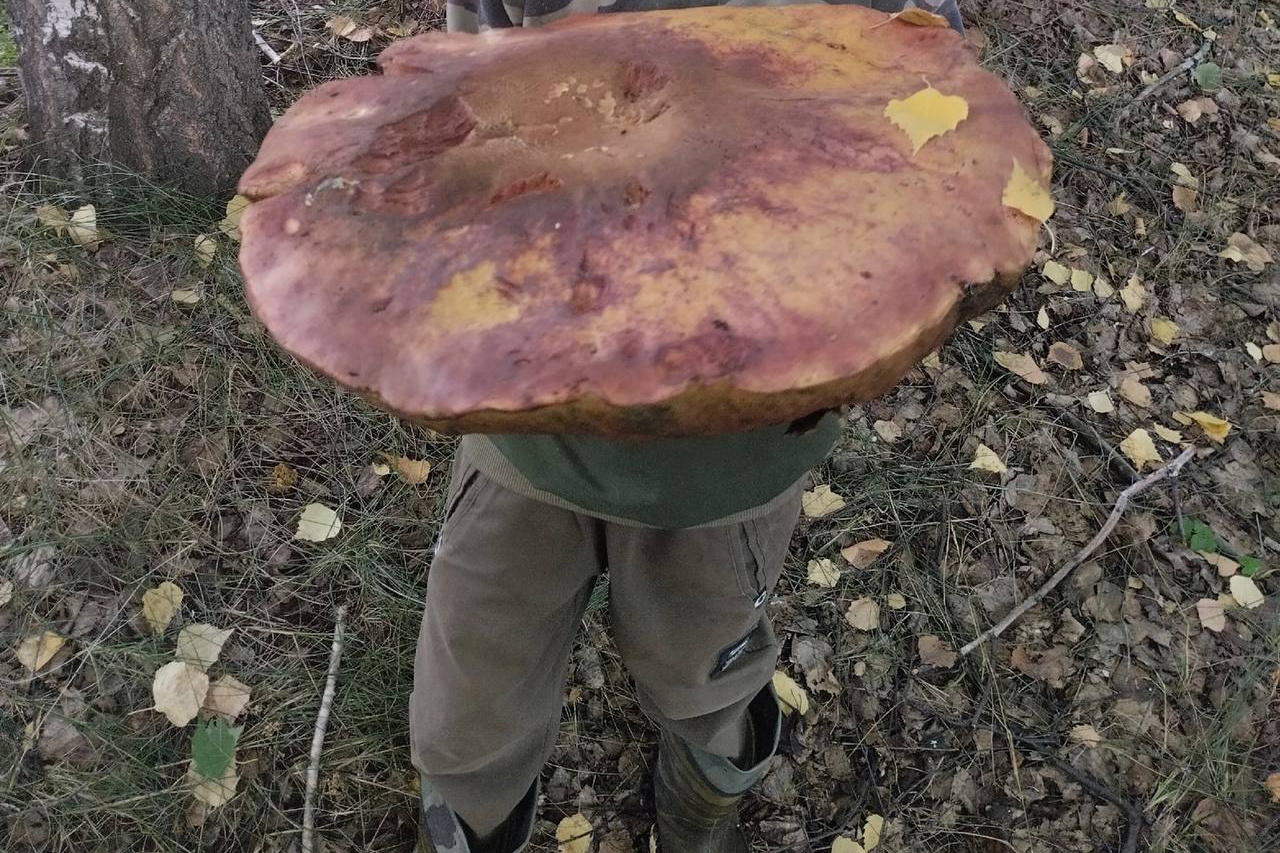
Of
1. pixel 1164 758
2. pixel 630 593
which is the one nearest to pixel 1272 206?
pixel 1164 758

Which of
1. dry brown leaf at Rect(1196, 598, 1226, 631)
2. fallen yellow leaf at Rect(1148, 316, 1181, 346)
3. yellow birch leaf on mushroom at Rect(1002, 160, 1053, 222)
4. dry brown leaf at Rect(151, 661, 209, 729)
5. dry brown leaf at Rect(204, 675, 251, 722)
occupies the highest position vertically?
yellow birch leaf on mushroom at Rect(1002, 160, 1053, 222)

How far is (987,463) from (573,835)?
53.1 inches

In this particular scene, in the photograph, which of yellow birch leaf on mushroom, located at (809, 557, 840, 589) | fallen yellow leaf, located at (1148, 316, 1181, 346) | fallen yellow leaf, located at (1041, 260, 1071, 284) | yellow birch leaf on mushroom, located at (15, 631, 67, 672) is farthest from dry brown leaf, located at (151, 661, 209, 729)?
fallen yellow leaf, located at (1148, 316, 1181, 346)

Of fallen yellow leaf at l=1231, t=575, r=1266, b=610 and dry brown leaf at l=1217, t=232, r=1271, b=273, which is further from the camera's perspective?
dry brown leaf at l=1217, t=232, r=1271, b=273

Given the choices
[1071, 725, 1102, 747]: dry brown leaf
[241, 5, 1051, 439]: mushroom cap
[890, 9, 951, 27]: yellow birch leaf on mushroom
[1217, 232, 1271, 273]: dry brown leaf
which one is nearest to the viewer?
[241, 5, 1051, 439]: mushroom cap

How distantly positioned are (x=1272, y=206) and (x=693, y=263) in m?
3.19

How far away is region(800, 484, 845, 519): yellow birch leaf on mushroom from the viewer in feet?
7.06

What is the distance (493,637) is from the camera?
1321 millimetres

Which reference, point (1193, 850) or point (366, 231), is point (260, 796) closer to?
point (366, 231)

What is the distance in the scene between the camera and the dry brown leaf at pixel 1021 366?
2449 mm

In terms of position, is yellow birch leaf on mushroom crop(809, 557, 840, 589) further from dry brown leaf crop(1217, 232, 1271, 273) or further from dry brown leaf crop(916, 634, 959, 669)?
dry brown leaf crop(1217, 232, 1271, 273)

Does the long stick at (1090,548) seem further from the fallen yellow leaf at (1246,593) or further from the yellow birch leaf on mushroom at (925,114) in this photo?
the yellow birch leaf on mushroom at (925,114)

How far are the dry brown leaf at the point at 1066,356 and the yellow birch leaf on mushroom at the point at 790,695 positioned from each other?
1257 millimetres

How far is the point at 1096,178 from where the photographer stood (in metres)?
2.93
